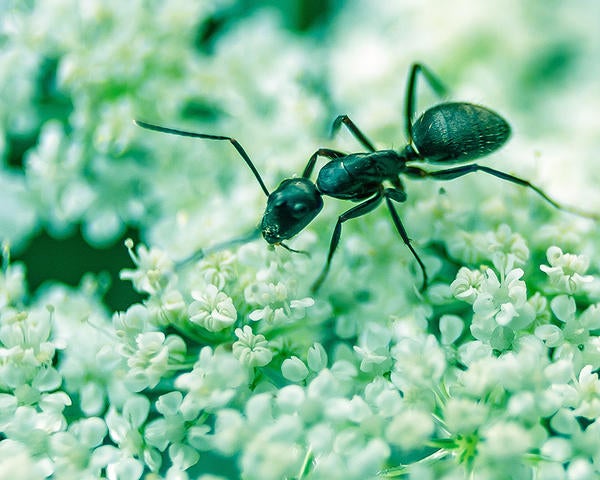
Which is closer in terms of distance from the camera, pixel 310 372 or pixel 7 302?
pixel 310 372

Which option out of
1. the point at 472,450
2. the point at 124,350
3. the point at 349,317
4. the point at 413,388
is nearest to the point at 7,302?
the point at 124,350

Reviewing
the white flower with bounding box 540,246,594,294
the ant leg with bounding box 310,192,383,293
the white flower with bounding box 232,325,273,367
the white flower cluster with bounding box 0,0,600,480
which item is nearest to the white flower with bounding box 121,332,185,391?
the white flower cluster with bounding box 0,0,600,480

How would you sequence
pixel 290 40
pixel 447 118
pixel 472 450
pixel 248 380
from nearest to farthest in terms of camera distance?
1. pixel 472 450
2. pixel 248 380
3. pixel 447 118
4. pixel 290 40

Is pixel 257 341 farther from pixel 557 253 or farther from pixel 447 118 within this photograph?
pixel 447 118

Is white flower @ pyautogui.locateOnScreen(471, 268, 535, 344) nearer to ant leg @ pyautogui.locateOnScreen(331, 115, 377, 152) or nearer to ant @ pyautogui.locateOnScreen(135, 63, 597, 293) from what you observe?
ant @ pyautogui.locateOnScreen(135, 63, 597, 293)

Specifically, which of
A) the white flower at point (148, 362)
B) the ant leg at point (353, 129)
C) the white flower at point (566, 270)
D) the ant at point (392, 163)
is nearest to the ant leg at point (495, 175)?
the ant at point (392, 163)

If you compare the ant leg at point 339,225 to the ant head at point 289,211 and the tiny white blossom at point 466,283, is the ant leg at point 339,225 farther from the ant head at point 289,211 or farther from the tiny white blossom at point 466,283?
the tiny white blossom at point 466,283

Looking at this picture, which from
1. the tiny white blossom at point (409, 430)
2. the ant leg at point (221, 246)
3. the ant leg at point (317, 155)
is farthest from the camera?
the ant leg at point (317, 155)
